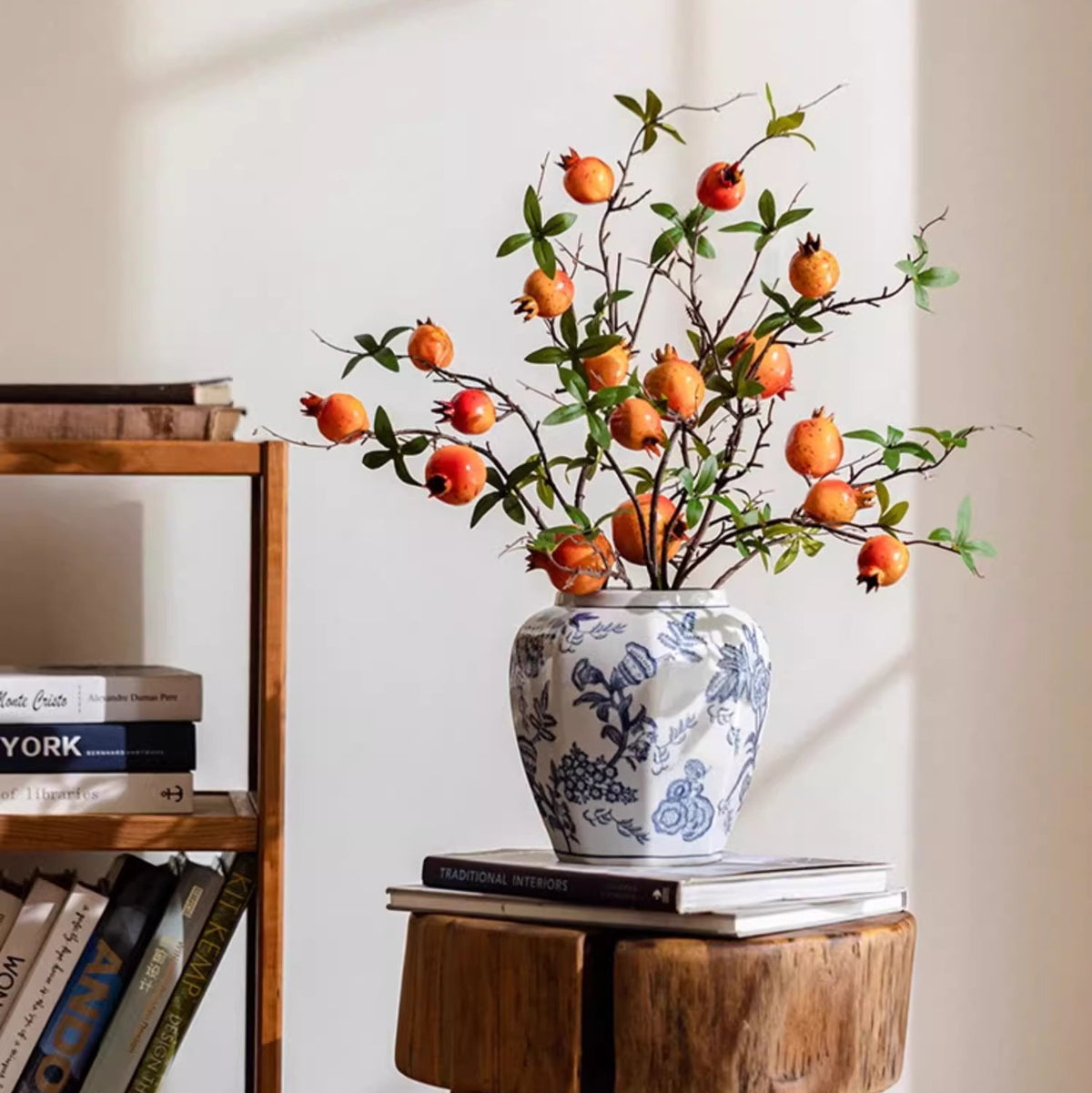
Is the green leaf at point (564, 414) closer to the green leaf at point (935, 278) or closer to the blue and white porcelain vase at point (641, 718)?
the blue and white porcelain vase at point (641, 718)

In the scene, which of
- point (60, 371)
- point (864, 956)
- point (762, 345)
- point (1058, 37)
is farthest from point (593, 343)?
point (1058, 37)

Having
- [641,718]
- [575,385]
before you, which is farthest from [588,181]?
[641,718]

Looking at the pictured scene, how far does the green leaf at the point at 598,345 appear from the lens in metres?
1.18

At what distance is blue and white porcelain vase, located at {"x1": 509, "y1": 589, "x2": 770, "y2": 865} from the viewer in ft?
3.92

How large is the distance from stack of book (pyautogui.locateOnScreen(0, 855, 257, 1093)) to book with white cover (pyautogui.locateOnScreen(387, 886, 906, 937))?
25 centimetres

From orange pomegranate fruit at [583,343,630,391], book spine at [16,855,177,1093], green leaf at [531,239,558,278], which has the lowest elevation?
book spine at [16,855,177,1093]

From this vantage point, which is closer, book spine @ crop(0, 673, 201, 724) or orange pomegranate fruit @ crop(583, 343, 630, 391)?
orange pomegranate fruit @ crop(583, 343, 630, 391)

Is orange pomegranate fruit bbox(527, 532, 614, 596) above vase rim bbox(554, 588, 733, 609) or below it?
above

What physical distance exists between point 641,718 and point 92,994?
1.86ft

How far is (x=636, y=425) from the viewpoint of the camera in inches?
45.6

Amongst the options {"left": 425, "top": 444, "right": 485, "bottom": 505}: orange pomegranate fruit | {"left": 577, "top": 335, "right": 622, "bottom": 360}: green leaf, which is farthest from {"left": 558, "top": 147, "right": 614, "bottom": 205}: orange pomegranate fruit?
{"left": 425, "top": 444, "right": 485, "bottom": 505}: orange pomegranate fruit

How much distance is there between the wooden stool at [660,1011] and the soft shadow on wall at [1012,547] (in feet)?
2.08

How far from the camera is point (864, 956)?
1.15 metres

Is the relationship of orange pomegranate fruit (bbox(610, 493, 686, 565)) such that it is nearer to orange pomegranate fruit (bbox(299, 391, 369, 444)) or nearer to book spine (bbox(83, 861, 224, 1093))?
orange pomegranate fruit (bbox(299, 391, 369, 444))
